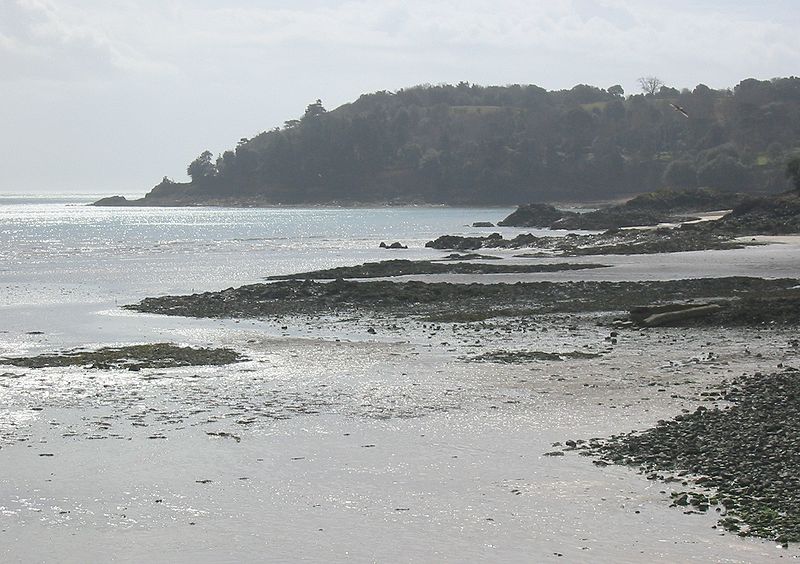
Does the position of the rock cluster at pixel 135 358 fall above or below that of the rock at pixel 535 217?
below

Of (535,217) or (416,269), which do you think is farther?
(535,217)

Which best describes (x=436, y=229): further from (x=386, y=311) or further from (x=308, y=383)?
(x=308, y=383)

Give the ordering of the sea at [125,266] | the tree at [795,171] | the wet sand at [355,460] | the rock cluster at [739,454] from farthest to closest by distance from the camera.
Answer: the tree at [795,171]
the sea at [125,266]
the rock cluster at [739,454]
the wet sand at [355,460]

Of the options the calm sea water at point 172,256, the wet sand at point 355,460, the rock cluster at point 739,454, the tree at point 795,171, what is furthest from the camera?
the tree at point 795,171

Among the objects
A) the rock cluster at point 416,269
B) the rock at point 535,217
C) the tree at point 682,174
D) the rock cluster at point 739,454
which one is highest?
the tree at point 682,174

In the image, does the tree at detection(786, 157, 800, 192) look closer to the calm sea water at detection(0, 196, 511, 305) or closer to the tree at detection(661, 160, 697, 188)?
the calm sea water at detection(0, 196, 511, 305)

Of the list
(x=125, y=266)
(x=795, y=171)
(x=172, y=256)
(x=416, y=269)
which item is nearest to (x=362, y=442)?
(x=416, y=269)

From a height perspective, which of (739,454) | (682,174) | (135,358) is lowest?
(135,358)

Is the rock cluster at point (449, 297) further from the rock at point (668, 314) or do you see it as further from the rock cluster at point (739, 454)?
the rock cluster at point (739, 454)

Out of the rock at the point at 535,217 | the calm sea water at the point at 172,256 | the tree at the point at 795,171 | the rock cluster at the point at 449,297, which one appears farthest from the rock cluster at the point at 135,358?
the rock at the point at 535,217

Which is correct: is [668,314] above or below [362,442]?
above

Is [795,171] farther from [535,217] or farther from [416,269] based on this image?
[416,269]

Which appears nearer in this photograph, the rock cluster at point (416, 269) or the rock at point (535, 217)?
the rock cluster at point (416, 269)

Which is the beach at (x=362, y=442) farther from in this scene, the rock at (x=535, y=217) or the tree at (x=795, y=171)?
the rock at (x=535, y=217)
